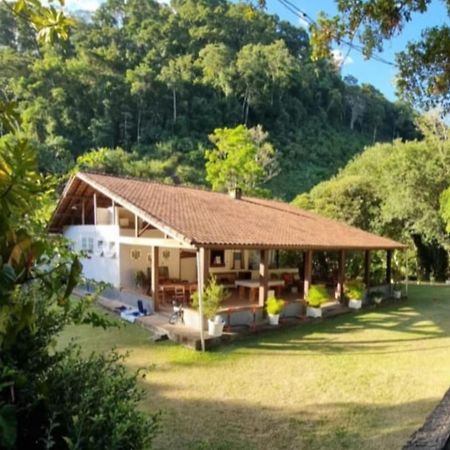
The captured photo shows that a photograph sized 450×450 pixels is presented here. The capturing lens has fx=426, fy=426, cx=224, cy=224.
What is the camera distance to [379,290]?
16156 mm

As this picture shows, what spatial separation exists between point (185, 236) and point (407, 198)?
16940 mm

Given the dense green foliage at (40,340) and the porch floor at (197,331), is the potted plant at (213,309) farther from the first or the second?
the dense green foliage at (40,340)

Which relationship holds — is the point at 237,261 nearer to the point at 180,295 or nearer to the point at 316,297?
the point at 180,295

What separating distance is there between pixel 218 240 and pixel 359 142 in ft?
153

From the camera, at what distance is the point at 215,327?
9.73 meters

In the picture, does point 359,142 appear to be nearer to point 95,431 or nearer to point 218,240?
point 218,240

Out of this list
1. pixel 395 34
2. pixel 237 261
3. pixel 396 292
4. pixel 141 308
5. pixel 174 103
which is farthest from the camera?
pixel 174 103

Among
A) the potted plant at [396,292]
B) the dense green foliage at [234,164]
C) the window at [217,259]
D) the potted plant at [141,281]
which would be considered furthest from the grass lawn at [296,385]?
the dense green foliage at [234,164]

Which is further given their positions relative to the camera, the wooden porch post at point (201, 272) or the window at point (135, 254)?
the window at point (135, 254)

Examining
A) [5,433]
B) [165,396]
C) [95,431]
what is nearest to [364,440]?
[165,396]

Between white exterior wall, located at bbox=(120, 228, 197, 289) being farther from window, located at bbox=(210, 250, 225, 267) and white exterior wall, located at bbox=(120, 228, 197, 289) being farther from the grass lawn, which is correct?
the grass lawn

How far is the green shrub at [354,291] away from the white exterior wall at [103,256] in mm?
7863

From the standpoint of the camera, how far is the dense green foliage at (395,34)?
516cm

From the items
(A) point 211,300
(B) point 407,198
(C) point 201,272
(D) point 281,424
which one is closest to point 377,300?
(A) point 211,300
